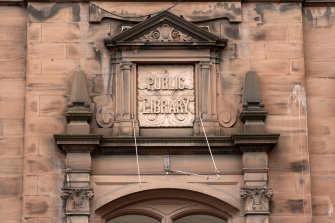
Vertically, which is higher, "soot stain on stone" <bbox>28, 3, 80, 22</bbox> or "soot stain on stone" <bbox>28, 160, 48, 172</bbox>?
"soot stain on stone" <bbox>28, 3, 80, 22</bbox>

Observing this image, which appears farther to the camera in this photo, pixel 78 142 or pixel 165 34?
pixel 165 34

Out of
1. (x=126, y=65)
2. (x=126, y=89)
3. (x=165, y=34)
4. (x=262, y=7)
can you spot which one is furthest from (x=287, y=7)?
(x=126, y=89)

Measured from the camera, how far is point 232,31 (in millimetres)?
19328

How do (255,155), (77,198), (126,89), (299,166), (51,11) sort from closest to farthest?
(77,198)
(255,155)
(299,166)
(126,89)
(51,11)

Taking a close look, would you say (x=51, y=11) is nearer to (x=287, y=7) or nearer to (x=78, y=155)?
(x=78, y=155)

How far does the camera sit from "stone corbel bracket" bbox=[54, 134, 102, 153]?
18.2m

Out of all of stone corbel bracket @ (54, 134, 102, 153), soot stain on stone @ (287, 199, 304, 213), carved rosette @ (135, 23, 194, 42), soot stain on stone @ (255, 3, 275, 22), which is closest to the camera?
stone corbel bracket @ (54, 134, 102, 153)

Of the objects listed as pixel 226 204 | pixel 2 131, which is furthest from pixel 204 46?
Answer: pixel 2 131

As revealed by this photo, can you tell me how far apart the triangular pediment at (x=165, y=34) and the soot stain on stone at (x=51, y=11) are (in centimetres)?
91

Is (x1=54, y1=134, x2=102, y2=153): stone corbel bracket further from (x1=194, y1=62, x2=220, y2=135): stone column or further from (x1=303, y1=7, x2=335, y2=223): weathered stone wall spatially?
(x1=303, y1=7, x2=335, y2=223): weathered stone wall

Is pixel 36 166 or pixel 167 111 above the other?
pixel 167 111

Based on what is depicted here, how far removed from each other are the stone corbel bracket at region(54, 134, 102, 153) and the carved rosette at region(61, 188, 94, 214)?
2.54 feet

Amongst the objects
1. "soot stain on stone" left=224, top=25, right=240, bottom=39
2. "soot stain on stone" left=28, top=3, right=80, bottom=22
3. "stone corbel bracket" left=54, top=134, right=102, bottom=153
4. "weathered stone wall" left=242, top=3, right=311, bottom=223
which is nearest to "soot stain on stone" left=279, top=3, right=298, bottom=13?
"weathered stone wall" left=242, top=3, right=311, bottom=223

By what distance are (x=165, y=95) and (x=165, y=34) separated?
48.5 inches
